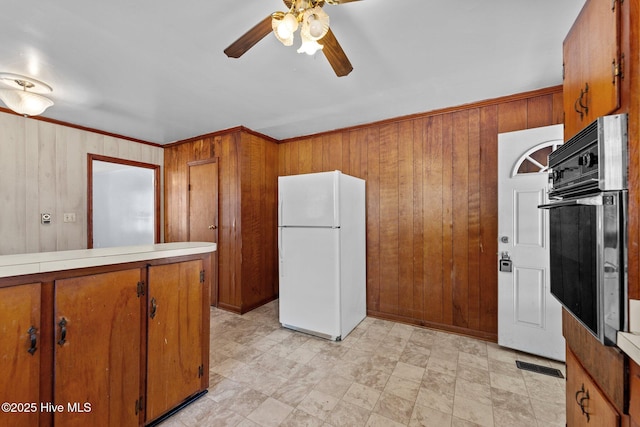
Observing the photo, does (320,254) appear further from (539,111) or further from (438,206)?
(539,111)

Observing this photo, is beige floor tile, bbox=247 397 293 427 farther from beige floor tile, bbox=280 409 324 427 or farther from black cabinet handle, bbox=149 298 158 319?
black cabinet handle, bbox=149 298 158 319

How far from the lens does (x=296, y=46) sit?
1862 mm

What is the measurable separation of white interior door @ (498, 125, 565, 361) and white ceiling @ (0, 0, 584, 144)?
599mm

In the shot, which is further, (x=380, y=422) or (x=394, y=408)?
(x=394, y=408)

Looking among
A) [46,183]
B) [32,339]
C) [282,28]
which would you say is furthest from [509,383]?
[46,183]

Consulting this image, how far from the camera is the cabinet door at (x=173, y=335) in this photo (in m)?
1.54

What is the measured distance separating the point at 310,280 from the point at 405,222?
1325 millimetres

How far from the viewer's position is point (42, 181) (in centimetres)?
316

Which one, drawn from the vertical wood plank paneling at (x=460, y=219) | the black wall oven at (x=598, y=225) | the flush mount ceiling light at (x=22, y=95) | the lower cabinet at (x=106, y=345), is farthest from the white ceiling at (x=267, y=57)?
the lower cabinet at (x=106, y=345)

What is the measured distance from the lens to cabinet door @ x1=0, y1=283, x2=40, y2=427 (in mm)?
1044

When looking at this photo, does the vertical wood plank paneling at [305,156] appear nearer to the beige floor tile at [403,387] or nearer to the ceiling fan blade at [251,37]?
the ceiling fan blade at [251,37]

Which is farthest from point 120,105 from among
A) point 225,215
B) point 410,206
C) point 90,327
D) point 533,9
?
point 533,9

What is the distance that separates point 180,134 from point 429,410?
428 centimetres

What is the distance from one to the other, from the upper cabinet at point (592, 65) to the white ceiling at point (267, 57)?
20.6 inches
